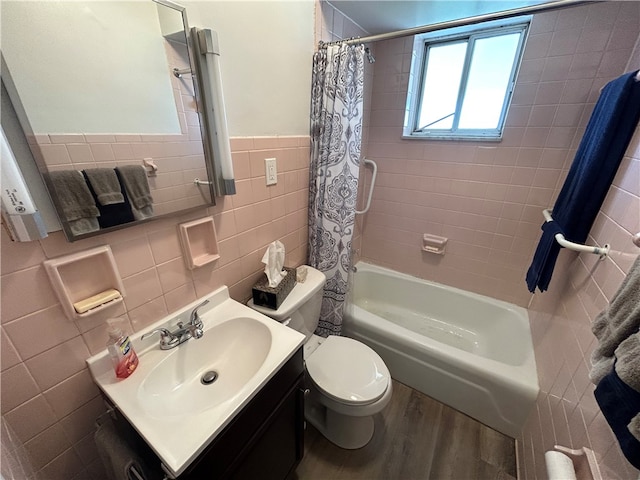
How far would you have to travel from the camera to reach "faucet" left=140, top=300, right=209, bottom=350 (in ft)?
2.87

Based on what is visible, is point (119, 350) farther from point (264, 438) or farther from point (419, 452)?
point (419, 452)

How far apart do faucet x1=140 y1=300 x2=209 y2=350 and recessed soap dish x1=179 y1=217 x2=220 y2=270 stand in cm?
19

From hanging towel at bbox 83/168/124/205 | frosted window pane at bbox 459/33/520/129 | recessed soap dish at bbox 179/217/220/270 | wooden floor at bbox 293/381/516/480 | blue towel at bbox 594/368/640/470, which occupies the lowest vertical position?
wooden floor at bbox 293/381/516/480

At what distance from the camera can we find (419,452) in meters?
1.31

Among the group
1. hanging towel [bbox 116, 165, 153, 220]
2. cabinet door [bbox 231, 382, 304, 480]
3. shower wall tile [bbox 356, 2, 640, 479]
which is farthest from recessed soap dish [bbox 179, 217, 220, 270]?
shower wall tile [bbox 356, 2, 640, 479]

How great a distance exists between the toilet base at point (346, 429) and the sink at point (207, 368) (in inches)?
26.3

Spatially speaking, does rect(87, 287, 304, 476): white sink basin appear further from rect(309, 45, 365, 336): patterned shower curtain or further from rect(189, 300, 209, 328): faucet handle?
rect(309, 45, 365, 336): patterned shower curtain

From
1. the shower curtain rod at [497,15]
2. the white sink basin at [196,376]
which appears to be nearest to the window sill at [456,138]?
the shower curtain rod at [497,15]

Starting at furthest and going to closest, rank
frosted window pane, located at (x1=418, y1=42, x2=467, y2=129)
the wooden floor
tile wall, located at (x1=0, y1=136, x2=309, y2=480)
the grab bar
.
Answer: the grab bar
frosted window pane, located at (x1=418, y1=42, x2=467, y2=129)
the wooden floor
tile wall, located at (x1=0, y1=136, x2=309, y2=480)

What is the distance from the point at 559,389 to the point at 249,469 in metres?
1.19

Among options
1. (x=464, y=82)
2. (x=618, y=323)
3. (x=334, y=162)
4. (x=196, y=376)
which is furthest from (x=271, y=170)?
(x=464, y=82)

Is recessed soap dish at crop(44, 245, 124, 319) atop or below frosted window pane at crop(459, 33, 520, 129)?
below

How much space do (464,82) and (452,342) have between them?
1.76 metres

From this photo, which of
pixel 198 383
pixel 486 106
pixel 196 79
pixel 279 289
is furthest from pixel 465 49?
pixel 198 383
